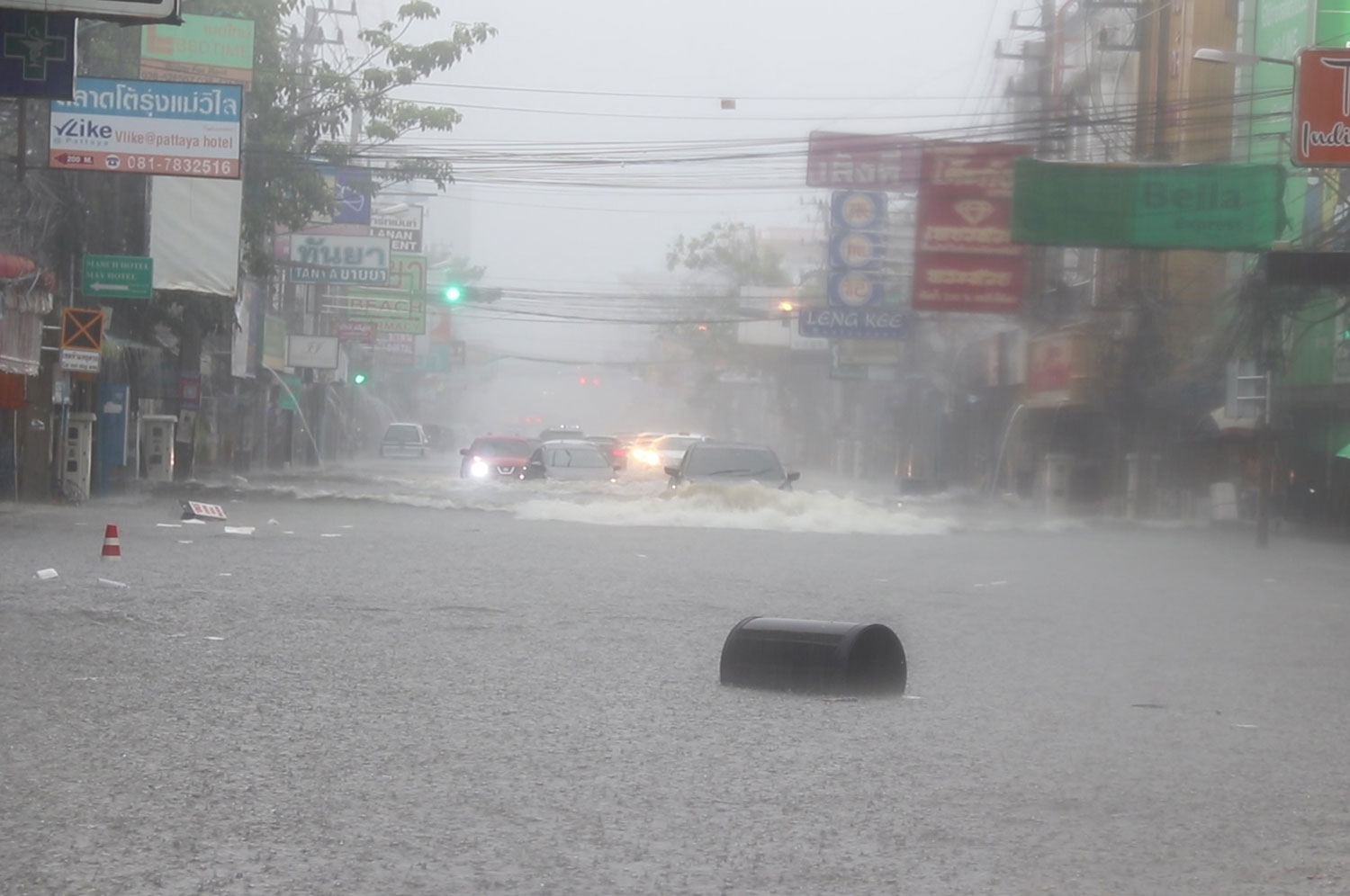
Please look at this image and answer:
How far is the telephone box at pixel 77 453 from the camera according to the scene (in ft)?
89.7

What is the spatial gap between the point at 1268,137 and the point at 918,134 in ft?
27.5

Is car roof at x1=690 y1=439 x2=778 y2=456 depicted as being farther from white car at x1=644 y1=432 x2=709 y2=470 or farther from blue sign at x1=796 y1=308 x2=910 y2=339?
white car at x1=644 y1=432 x2=709 y2=470

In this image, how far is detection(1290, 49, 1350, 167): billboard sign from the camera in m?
20.0

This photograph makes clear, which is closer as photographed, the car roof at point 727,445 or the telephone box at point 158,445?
the car roof at point 727,445

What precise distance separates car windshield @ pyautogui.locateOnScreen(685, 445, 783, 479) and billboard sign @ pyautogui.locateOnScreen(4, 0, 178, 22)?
1808 cm

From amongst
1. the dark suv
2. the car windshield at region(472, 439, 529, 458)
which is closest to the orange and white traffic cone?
the dark suv

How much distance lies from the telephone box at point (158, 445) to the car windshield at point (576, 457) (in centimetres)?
789

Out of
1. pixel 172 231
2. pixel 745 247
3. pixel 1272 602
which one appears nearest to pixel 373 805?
pixel 1272 602

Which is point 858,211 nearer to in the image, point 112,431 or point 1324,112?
point 112,431

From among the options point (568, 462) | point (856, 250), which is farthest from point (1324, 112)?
point (856, 250)

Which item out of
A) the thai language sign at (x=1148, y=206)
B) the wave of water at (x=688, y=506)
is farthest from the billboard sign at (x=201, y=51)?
the thai language sign at (x=1148, y=206)

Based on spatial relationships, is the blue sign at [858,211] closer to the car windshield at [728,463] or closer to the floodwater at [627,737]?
the car windshield at [728,463]

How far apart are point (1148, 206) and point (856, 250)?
738 inches

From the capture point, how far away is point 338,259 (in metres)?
43.9
